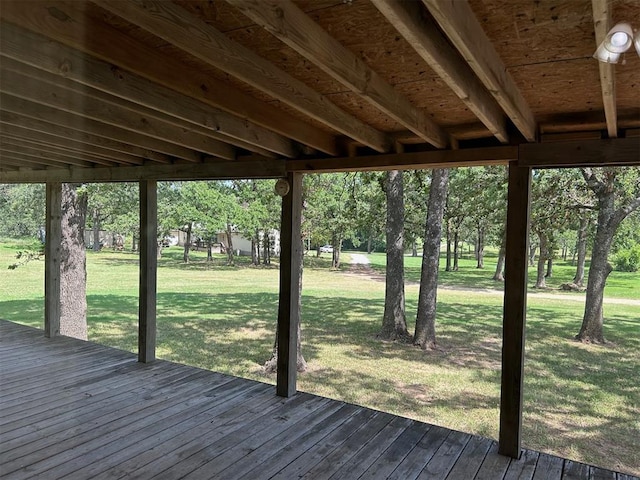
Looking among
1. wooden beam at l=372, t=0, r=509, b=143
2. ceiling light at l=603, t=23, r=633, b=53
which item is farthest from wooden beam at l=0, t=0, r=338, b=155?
ceiling light at l=603, t=23, r=633, b=53

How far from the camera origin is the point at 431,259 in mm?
7449

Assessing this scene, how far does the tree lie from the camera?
294 inches

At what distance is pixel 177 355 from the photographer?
Answer: 7.36 m

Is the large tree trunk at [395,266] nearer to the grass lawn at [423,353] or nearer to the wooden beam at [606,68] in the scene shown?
the grass lawn at [423,353]

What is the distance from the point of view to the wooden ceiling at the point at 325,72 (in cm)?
133

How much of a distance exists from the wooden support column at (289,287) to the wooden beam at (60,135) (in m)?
1.33

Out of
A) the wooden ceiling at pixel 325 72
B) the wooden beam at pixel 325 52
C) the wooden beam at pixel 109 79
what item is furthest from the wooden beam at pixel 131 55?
the wooden beam at pixel 325 52

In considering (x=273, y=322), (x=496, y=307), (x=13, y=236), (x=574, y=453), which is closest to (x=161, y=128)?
(x=574, y=453)

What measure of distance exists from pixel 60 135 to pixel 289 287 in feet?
6.53

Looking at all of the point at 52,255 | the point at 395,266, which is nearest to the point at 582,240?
the point at 395,266

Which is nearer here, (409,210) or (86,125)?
(86,125)

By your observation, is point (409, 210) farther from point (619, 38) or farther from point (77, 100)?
point (619, 38)

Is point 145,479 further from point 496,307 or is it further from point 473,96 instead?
point 496,307

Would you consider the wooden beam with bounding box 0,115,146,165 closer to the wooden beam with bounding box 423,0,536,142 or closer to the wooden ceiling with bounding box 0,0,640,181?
the wooden ceiling with bounding box 0,0,640,181
